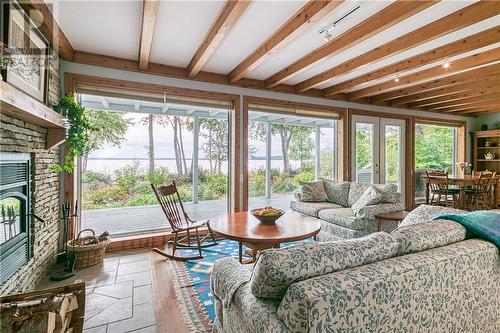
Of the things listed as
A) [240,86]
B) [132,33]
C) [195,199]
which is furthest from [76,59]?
[195,199]

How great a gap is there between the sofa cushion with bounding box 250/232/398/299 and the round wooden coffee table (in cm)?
102

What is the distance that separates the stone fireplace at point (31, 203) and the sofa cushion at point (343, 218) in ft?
11.1

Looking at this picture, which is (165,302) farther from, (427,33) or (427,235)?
(427,33)

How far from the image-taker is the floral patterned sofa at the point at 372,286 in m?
0.97

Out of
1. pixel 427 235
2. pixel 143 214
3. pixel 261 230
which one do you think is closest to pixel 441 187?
pixel 261 230

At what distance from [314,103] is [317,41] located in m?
2.09

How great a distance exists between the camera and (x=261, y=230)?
2447 mm

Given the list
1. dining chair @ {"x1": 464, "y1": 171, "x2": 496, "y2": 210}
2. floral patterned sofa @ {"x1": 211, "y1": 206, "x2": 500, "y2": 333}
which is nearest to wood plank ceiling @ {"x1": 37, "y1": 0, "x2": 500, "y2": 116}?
dining chair @ {"x1": 464, "y1": 171, "x2": 496, "y2": 210}

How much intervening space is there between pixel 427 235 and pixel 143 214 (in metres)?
5.29

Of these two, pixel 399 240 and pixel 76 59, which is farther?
pixel 76 59

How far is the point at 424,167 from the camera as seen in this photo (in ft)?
22.7

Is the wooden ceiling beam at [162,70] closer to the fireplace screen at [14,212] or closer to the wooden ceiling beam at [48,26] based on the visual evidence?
the wooden ceiling beam at [48,26]

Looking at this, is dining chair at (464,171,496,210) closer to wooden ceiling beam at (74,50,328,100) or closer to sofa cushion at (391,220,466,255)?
wooden ceiling beam at (74,50,328,100)

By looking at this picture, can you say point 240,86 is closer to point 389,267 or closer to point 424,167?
point 389,267
